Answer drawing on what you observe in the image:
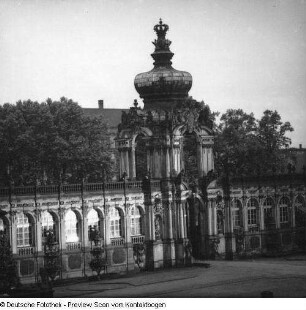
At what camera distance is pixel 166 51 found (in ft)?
227

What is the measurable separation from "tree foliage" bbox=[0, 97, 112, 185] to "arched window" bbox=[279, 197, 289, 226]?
20.1m

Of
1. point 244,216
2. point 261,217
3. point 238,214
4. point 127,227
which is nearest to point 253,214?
point 261,217

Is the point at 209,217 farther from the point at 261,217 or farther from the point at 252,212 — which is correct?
the point at 261,217

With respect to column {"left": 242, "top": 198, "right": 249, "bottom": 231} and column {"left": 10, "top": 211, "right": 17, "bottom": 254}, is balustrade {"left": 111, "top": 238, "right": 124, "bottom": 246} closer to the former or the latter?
column {"left": 10, "top": 211, "right": 17, "bottom": 254}

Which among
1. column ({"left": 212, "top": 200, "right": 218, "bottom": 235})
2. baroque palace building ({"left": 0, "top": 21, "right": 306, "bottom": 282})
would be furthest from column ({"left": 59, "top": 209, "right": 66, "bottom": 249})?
column ({"left": 212, "top": 200, "right": 218, "bottom": 235})

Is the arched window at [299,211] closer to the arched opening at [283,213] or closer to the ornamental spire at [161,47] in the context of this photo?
the arched opening at [283,213]

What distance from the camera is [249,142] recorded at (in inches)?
3501

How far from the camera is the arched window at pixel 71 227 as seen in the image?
64.1 metres

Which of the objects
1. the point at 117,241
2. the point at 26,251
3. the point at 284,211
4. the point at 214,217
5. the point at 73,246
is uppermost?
the point at 284,211

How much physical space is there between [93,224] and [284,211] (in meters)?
15.2

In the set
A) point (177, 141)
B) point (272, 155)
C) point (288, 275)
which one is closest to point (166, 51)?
point (177, 141)

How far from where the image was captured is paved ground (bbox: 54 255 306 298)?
182 feet

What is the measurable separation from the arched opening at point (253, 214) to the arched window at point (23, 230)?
16.5m

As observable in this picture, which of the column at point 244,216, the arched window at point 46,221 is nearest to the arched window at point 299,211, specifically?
the column at point 244,216
